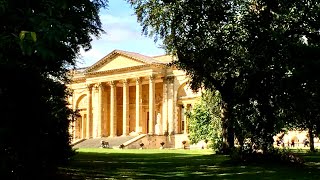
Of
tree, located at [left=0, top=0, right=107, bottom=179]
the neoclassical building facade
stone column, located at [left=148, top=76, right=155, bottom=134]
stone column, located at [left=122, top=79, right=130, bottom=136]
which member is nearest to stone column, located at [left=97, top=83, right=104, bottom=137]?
the neoclassical building facade

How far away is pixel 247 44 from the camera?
801 inches

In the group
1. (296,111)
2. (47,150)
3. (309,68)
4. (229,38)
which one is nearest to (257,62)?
(229,38)

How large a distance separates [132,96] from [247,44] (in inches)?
2320

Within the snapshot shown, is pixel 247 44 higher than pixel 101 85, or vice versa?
pixel 101 85

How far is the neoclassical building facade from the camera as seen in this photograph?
69.2 metres

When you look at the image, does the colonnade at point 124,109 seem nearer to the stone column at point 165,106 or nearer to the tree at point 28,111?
the stone column at point 165,106

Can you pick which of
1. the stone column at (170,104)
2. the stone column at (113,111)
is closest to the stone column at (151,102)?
the stone column at (170,104)

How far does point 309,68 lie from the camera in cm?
1320

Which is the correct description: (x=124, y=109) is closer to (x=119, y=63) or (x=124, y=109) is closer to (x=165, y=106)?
(x=119, y=63)

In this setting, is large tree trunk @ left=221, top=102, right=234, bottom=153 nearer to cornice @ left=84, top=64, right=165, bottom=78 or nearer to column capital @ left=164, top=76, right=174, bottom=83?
column capital @ left=164, top=76, right=174, bottom=83

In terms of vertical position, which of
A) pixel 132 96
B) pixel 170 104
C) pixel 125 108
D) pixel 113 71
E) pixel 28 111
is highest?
pixel 113 71

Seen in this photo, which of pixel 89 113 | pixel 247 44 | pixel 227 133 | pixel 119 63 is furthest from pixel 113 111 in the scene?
pixel 247 44

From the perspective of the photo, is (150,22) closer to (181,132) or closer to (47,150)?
(47,150)

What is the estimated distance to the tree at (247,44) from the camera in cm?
1970
